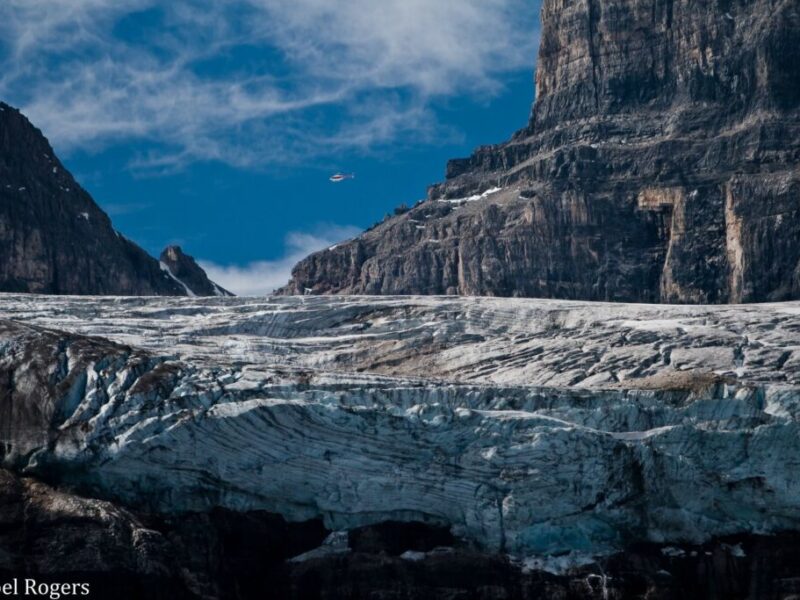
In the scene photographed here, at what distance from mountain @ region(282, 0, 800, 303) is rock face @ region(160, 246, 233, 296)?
28.2 feet

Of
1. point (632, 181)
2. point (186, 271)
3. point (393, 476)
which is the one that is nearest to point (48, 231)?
point (186, 271)

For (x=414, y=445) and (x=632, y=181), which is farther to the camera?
(x=632, y=181)

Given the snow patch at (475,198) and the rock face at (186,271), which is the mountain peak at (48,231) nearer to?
the rock face at (186,271)

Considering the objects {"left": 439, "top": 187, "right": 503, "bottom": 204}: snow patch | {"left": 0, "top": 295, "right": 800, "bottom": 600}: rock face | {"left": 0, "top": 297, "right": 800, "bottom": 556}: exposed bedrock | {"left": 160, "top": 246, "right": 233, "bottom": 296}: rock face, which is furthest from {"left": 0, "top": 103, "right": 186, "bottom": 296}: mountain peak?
{"left": 0, "top": 297, "right": 800, "bottom": 556}: exposed bedrock

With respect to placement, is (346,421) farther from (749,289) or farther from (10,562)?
(749,289)

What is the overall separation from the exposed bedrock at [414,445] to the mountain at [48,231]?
148 ft

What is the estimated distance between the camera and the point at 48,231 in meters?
128

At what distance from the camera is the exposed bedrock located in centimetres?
7612

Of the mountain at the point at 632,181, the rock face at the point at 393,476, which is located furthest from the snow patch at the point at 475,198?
the rock face at the point at 393,476

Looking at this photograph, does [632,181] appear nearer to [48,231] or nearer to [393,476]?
[48,231]

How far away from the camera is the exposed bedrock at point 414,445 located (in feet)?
250

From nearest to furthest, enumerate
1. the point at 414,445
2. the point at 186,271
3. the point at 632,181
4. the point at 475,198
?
the point at 414,445 → the point at 632,181 → the point at 475,198 → the point at 186,271

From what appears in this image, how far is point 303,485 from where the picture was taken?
76.6 m

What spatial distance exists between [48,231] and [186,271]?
18002 mm
